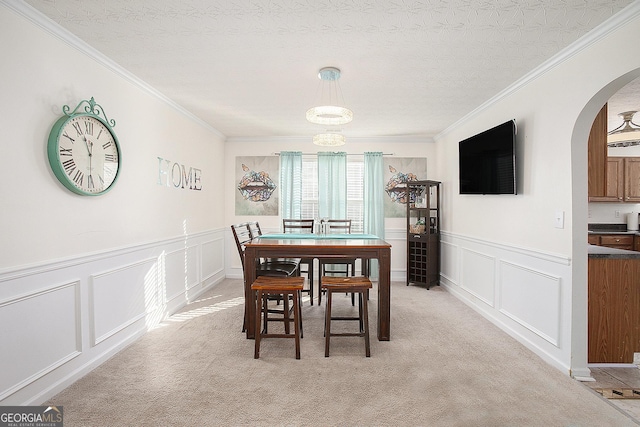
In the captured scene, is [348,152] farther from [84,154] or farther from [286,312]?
[84,154]

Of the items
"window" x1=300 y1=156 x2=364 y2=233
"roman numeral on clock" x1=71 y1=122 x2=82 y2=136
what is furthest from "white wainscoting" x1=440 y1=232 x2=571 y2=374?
"roman numeral on clock" x1=71 y1=122 x2=82 y2=136

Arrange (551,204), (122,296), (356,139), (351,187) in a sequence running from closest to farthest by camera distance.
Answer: (551,204) < (122,296) < (356,139) < (351,187)

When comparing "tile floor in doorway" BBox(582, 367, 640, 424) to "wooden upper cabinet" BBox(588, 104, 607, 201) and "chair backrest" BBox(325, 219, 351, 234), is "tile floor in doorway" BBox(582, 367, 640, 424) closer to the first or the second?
"wooden upper cabinet" BBox(588, 104, 607, 201)

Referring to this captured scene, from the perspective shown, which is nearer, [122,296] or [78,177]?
[78,177]

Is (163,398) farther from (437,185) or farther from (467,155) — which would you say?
(437,185)

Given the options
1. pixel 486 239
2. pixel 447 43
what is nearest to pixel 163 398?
pixel 447 43

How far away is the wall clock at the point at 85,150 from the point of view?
233 centimetres

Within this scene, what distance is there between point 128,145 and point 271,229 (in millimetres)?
3232

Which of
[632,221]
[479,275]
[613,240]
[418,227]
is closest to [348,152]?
[418,227]

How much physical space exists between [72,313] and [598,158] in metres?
4.30

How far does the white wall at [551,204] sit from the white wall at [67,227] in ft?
12.3

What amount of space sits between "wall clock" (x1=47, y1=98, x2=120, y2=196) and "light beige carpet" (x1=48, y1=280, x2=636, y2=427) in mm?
1473

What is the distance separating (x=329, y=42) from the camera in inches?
101

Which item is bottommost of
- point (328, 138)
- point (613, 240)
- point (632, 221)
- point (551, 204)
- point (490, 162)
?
point (613, 240)
